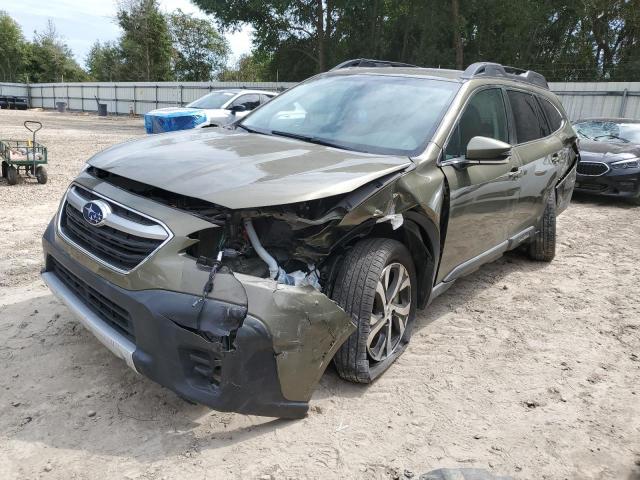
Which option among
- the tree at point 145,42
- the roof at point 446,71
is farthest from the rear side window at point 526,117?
the tree at point 145,42

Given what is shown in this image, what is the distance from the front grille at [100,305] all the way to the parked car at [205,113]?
8.90m

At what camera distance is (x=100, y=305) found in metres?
2.62

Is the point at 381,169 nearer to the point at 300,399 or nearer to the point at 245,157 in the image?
the point at 245,157

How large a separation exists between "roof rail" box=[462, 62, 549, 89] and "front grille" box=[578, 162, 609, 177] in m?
4.73

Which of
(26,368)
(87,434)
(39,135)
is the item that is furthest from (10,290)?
(39,135)

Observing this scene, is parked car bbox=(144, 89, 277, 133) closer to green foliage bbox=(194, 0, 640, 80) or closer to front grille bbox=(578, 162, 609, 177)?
front grille bbox=(578, 162, 609, 177)

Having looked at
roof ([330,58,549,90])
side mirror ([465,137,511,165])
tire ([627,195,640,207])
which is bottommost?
tire ([627,195,640,207])

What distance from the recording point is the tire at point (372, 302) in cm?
279

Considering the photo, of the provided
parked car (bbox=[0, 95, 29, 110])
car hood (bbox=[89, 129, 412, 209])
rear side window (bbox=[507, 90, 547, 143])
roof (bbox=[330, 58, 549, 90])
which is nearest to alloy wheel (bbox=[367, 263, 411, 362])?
car hood (bbox=[89, 129, 412, 209])

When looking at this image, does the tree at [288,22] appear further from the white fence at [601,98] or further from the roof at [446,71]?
the roof at [446,71]

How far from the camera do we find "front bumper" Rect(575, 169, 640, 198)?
9.22m

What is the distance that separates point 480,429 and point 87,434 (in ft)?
6.63

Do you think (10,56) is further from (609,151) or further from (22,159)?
(609,151)

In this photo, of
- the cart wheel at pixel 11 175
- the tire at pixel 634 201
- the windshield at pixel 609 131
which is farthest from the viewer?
the windshield at pixel 609 131
